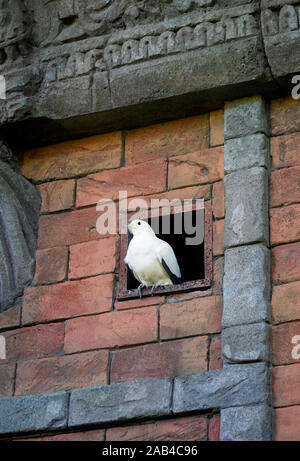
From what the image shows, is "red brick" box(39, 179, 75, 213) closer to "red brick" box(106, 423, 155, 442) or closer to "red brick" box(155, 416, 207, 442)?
"red brick" box(106, 423, 155, 442)

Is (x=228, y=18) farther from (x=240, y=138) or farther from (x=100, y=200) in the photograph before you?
(x=100, y=200)

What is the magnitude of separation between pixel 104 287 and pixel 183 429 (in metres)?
1.10

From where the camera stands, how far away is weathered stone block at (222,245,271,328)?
605 cm

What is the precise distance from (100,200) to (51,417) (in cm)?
147

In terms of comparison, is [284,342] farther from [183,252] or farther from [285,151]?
[183,252]

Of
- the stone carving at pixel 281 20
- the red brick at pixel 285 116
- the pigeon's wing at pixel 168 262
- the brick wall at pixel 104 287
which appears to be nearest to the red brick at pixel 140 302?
the brick wall at pixel 104 287

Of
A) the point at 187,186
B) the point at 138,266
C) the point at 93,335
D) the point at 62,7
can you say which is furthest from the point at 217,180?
the point at 62,7

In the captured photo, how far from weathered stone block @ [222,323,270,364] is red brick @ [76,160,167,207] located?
3.97 ft

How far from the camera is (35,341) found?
6.69 meters

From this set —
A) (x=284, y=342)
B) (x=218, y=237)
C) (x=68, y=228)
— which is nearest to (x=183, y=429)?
(x=284, y=342)

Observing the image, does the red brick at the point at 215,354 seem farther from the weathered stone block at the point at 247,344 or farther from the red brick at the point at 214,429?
the red brick at the point at 214,429

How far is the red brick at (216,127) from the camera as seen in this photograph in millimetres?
6797

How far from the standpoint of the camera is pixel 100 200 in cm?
698

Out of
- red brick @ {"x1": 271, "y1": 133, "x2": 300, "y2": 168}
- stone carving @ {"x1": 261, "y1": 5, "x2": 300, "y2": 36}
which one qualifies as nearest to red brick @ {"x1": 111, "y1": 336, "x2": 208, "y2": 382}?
red brick @ {"x1": 271, "y1": 133, "x2": 300, "y2": 168}
